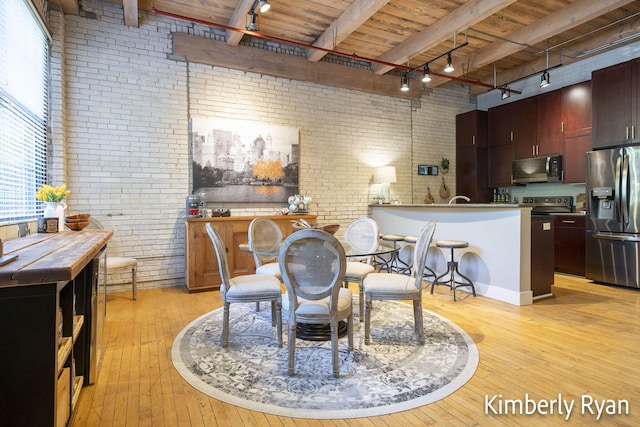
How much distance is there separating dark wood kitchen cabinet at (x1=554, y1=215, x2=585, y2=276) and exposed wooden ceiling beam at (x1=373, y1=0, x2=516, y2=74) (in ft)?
10.9

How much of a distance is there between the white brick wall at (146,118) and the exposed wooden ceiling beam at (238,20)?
0.35 meters

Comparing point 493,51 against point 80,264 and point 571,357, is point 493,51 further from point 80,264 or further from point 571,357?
point 80,264

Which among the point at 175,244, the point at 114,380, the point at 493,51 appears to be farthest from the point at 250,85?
the point at 114,380

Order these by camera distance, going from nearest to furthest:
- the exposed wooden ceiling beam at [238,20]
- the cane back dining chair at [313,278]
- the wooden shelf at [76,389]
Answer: the wooden shelf at [76,389], the cane back dining chair at [313,278], the exposed wooden ceiling beam at [238,20]

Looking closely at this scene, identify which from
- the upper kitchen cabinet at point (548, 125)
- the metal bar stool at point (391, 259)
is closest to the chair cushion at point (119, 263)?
the metal bar stool at point (391, 259)

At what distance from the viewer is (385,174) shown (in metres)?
6.24

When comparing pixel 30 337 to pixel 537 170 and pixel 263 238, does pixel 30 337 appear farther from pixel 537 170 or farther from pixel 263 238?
pixel 537 170

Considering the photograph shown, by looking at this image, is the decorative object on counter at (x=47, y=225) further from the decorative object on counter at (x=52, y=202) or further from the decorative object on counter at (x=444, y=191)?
the decorative object on counter at (x=444, y=191)

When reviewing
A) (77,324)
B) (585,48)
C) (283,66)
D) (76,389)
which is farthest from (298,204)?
(585,48)

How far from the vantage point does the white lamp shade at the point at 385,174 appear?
6.23 meters

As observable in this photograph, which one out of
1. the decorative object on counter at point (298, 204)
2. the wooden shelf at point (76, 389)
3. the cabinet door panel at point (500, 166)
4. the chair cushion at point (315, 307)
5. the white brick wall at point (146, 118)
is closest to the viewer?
the wooden shelf at point (76, 389)

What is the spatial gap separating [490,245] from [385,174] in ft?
7.86

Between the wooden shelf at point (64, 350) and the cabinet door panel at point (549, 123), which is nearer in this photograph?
the wooden shelf at point (64, 350)

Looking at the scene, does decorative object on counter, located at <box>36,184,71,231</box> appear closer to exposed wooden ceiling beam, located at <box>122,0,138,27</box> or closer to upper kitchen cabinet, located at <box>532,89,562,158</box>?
exposed wooden ceiling beam, located at <box>122,0,138,27</box>
